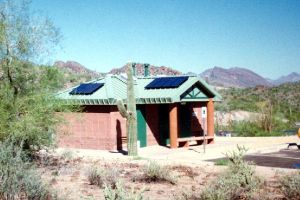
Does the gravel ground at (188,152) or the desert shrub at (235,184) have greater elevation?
the gravel ground at (188,152)

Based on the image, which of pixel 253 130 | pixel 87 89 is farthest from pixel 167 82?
pixel 253 130

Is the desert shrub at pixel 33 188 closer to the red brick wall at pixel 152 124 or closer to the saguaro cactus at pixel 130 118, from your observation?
the saguaro cactus at pixel 130 118

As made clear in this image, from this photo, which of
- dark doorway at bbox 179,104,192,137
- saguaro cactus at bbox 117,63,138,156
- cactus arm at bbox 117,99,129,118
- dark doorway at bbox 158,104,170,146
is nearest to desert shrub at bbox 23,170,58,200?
cactus arm at bbox 117,99,129,118

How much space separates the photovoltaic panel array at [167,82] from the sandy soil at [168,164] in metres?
3.12

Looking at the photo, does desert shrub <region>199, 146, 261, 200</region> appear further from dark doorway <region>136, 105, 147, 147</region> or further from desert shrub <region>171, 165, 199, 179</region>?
dark doorway <region>136, 105, 147, 147</region>

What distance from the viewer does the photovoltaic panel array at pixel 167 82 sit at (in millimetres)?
22320

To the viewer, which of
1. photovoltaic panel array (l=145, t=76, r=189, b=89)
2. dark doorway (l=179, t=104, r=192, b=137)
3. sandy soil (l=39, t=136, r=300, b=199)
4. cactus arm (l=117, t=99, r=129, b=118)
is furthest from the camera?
dark doorway (l=179, t=104, r=192, b=137)

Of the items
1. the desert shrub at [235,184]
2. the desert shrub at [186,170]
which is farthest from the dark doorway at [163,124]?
the desert shrub at [235,184]

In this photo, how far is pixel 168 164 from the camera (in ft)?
52.7

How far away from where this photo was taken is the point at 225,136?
29578mm

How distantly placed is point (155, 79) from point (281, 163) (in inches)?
374

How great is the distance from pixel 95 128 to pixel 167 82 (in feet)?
14.2

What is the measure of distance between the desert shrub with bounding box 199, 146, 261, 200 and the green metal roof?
32.3 ft

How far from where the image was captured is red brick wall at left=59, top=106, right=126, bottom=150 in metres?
21.6
